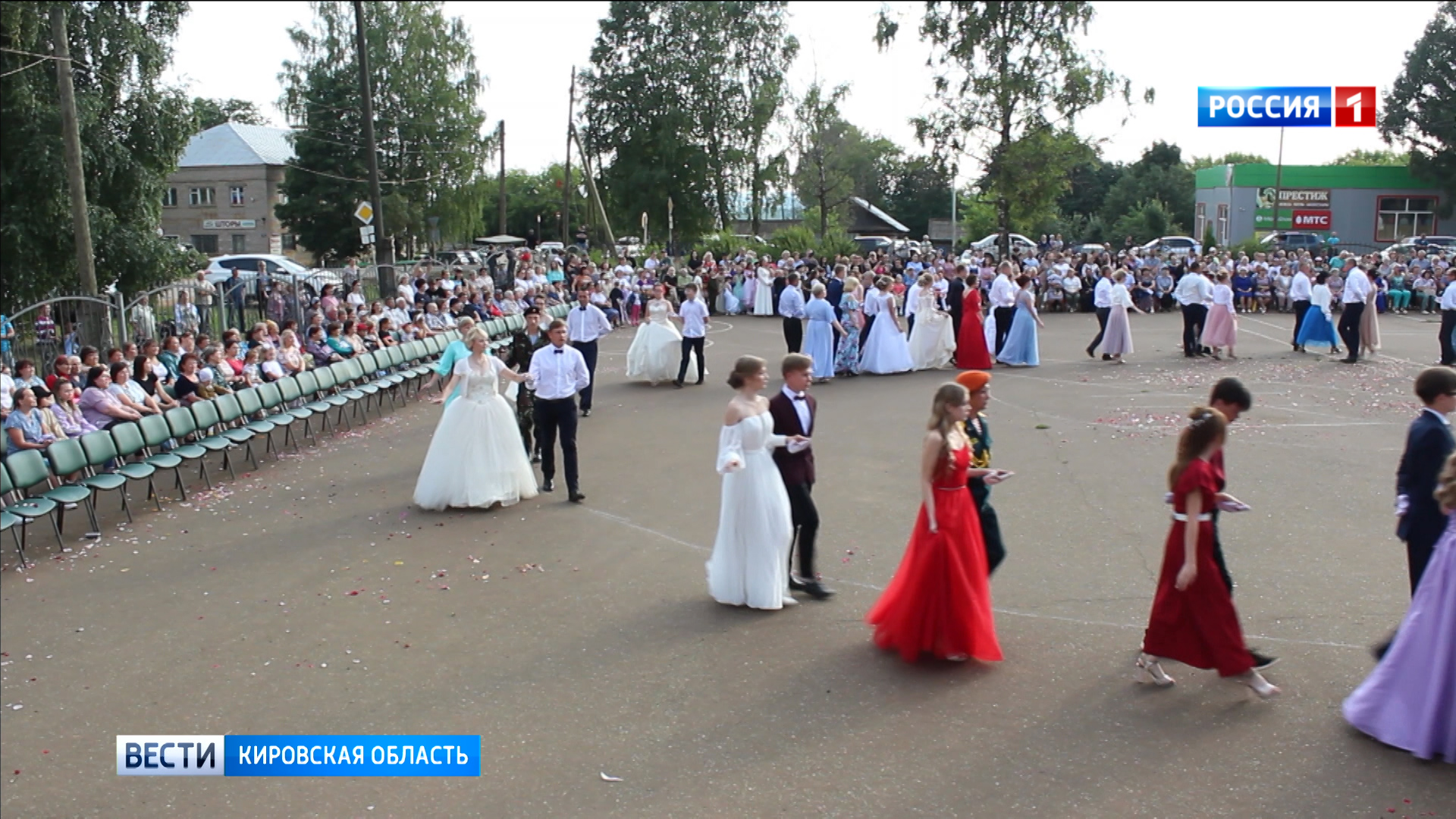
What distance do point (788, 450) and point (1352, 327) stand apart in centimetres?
1533

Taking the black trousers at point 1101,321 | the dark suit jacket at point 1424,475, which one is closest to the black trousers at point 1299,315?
the black trousers at point 1101,321

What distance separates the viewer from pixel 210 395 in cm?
1449

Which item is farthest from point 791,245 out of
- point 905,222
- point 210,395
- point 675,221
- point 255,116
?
point 255,116

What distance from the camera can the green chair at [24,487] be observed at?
988 centimetres

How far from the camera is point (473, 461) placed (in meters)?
11.2

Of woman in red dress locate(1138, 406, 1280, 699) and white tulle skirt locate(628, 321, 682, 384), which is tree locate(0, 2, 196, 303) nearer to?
white tulle skirt locate(628, 321, 682, 384)

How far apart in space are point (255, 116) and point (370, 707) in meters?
87.0

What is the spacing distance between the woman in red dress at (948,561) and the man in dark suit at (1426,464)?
220 centimetres

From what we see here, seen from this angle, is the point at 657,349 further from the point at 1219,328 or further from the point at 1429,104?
the point at 1429,104

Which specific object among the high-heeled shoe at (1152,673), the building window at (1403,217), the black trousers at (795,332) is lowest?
the high-heeled shoe at (1152,673)

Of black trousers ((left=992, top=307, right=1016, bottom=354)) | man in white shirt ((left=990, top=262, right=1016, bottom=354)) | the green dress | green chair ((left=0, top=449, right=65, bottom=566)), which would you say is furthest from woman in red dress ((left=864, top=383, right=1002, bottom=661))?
black trousers ((left=992, top=307, right=1016, bottom=354))

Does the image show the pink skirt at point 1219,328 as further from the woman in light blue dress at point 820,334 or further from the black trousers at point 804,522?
the black trousers at point 804,522

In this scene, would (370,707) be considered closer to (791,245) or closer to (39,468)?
(39,468)

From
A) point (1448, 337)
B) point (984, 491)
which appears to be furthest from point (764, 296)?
point (984, 491)
